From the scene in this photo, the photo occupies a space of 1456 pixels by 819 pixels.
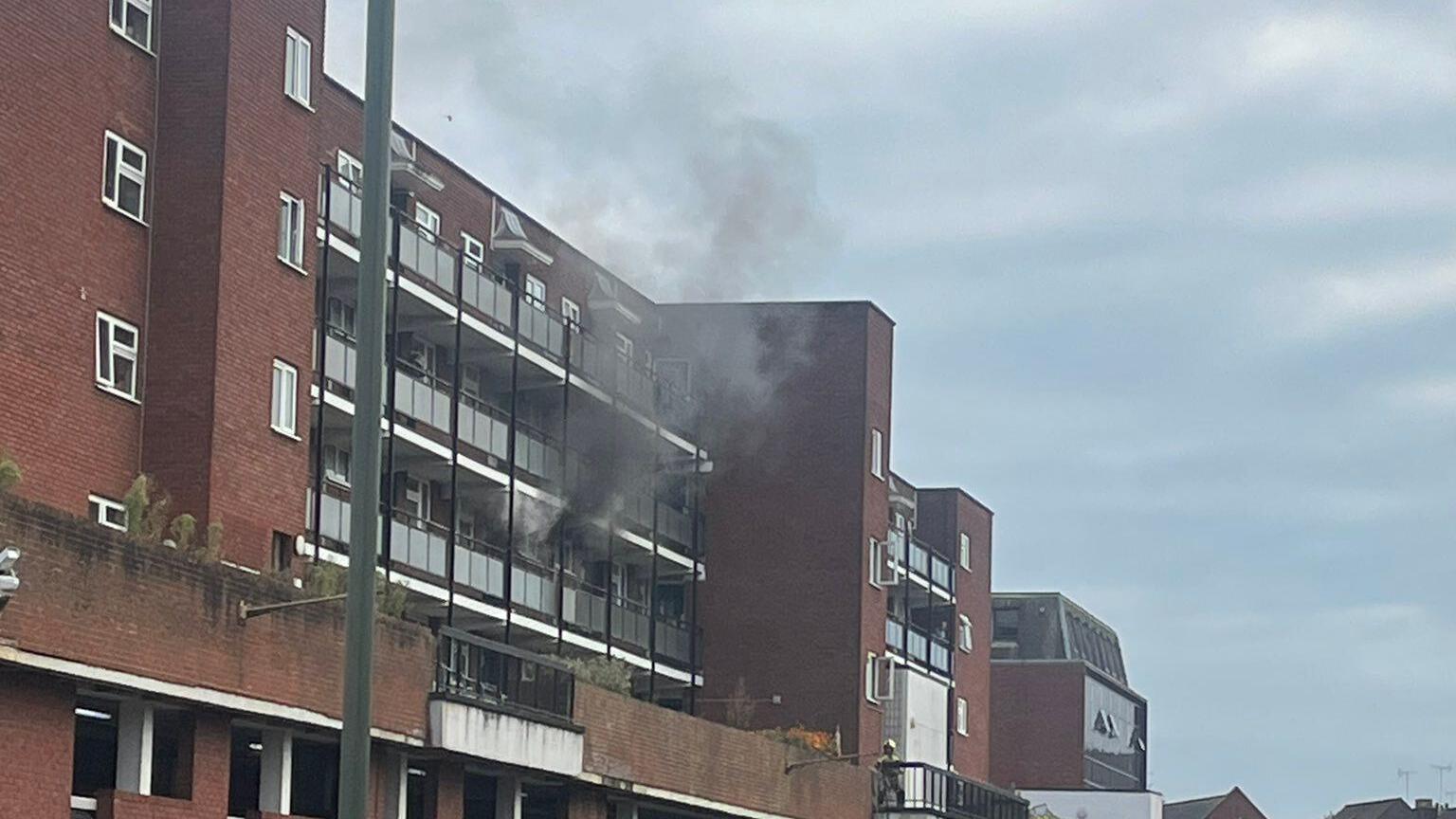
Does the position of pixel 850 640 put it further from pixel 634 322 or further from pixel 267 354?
pixel 267 354

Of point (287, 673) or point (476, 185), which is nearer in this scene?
point (287, 673)

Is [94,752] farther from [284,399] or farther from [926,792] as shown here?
[926,792]

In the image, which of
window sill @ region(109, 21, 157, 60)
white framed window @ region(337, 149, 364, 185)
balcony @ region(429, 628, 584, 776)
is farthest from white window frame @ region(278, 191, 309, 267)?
white framed window @ region(337, 149, 364, 185)

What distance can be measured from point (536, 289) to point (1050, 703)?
214 feet

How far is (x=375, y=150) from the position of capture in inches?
527

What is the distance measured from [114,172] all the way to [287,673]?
8.57 meters

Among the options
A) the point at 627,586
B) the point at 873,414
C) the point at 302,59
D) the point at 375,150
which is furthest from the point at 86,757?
the point at 873,414

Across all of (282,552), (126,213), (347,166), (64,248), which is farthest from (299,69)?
(347,166)

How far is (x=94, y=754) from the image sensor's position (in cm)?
3281

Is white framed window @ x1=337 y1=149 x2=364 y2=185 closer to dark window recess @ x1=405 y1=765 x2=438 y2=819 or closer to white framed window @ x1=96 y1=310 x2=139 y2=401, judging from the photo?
white framed window @ x1=96 y1=310 x2=139 y2=401

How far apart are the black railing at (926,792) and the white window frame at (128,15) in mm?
30606

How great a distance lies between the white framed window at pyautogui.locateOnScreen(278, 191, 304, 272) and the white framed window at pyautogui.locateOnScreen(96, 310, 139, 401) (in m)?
3.19

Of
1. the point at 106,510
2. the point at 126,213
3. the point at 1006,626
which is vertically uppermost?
the point at 1006,626

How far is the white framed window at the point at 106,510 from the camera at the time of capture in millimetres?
35344
